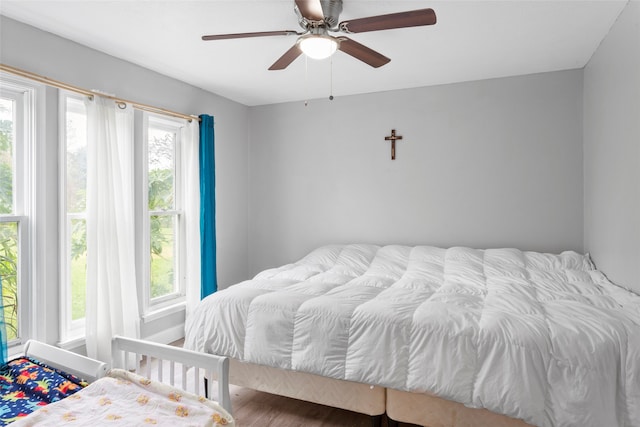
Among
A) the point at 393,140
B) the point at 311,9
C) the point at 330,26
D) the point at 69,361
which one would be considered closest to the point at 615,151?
the point at 393,140

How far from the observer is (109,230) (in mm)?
2881

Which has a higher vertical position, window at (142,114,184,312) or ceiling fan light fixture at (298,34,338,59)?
ceiling fan light fixture at (298,34,338,59)

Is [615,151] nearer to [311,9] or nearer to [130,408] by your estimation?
[311,9]

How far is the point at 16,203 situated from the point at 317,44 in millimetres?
2132

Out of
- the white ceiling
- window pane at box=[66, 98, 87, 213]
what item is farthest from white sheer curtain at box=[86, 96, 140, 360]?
the white ceiling

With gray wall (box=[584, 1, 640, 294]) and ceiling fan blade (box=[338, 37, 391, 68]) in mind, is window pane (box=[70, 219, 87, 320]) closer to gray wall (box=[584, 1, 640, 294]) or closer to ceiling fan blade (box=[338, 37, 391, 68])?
ceiling fan blade (box=[338, 37, 391, 68])

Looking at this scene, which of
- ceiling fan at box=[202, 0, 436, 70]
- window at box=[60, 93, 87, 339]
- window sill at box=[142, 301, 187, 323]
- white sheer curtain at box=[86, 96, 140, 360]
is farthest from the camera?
window sill at box=[142, 301, 187, 323]

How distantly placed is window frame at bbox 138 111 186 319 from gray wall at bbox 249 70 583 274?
1.06m

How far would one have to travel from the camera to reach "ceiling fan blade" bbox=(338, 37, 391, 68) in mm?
2182

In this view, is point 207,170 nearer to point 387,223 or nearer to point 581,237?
point 387,223

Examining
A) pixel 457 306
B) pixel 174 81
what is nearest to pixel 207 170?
pixel 174 81

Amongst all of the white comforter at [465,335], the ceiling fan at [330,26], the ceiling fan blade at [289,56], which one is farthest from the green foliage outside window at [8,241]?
the ceiling fan blade at [289,56]

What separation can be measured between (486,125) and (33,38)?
3.64 m

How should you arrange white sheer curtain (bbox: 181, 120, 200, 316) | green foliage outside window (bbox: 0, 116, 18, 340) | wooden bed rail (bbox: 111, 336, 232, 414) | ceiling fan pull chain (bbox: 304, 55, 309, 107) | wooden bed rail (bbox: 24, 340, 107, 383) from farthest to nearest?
white sheer curtain (bbox: 181, 120, 200, 316) < ceiling fan pull chain (bbox: 304, 55, 309, 107) < green foliage outside window (bbox: 0, 116, 18, 340) < wooden bed rail (bbox: 24, 340, 107, 383) < wooden bed rail (bbox: 111, 336, 232, 414)
